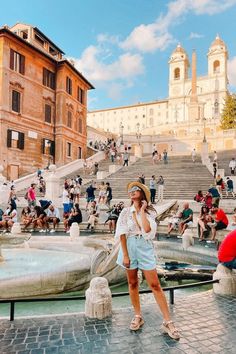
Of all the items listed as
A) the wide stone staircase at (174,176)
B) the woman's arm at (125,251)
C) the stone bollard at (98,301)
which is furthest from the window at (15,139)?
the woman's arm at (125,251)

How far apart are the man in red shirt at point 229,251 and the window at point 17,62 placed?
2933cm

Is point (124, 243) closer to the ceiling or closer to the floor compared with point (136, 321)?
closer to the ceiling

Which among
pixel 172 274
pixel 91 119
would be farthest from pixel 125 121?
pixel 172 274

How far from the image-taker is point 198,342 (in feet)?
12.3

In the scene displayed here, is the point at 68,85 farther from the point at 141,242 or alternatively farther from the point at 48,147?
the point at 141,242

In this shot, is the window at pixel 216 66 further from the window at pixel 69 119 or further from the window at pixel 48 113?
the window at pixel 48 113

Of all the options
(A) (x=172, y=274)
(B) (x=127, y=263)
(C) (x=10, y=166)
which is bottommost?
(A) (x=172, y=274)


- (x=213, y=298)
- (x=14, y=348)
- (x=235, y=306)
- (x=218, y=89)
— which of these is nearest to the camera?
(x=14, y=348)

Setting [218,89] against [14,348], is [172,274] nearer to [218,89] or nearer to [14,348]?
[14,348]

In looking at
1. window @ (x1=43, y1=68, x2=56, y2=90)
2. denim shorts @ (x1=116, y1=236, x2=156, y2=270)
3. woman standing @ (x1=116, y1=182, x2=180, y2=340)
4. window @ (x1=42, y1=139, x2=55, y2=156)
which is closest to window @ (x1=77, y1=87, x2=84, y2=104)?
window @ (x1=43, y1=68, x2=56, y2=90)

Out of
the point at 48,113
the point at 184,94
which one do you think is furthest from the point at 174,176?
the point at 184,94

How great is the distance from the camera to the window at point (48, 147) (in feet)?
111

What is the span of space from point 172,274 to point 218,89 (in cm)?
9660

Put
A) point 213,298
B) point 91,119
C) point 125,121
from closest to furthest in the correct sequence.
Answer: point 213,298 → point 125,121 → point 91,119
